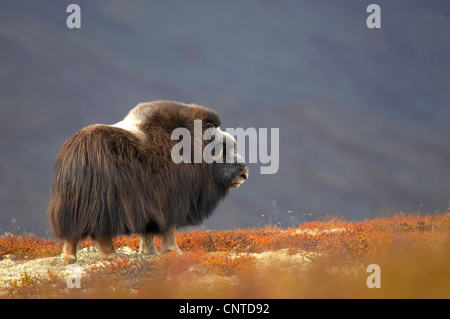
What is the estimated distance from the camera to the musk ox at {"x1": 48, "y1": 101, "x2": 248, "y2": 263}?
494cm

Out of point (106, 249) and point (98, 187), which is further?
point (106, 249)

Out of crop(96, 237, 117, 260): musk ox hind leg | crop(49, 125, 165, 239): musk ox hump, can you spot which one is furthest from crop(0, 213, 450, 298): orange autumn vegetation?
crop(49, 125, 165, 239): musk ox hump

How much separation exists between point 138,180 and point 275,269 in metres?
1.97

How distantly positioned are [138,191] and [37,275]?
136 centimetres

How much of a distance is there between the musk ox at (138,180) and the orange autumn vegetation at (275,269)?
1.66 feet

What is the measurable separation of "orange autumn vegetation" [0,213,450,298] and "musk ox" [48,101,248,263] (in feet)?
1.66

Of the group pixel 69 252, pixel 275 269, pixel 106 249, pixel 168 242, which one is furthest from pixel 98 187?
pixel 275 269

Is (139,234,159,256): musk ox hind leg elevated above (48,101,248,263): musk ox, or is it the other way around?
(48,101,248,263): musk ox

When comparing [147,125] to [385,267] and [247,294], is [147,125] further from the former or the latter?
[385,267]

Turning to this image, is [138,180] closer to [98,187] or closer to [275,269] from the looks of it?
[98,187]

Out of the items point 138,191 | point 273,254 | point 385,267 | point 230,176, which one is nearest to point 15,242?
point 138,191

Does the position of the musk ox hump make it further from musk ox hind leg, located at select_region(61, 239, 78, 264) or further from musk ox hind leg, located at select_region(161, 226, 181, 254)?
musk ox hind leg, located at select_region(161, 226, 181, 254)

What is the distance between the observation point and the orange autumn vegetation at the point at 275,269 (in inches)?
123

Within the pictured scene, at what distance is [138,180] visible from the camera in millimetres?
5227
